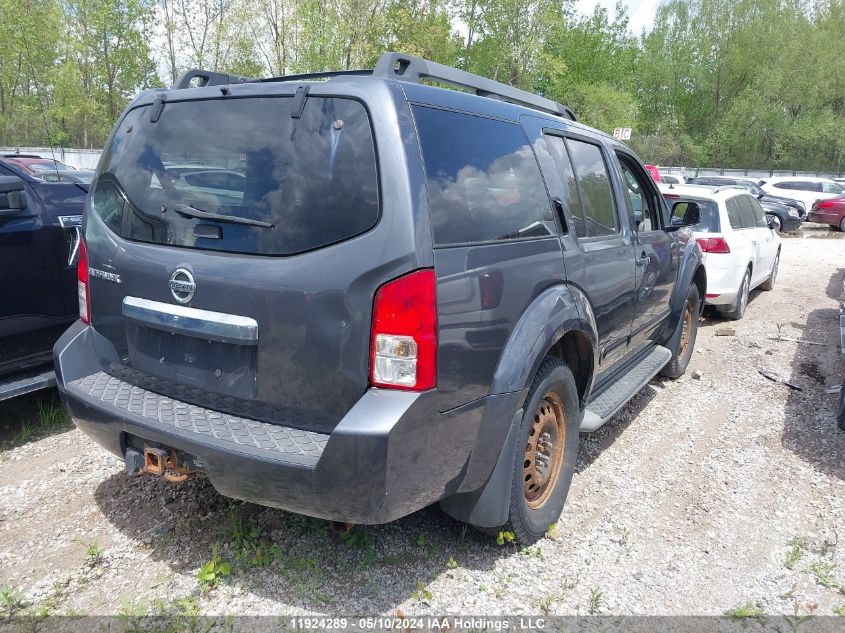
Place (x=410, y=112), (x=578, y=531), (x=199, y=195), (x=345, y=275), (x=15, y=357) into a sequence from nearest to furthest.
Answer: (x=345, y=275)
(x=410, y=112)
(x=199, y=195)
(x=578, y=531)
(x=15, y=357)

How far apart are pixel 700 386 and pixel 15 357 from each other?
537 cm

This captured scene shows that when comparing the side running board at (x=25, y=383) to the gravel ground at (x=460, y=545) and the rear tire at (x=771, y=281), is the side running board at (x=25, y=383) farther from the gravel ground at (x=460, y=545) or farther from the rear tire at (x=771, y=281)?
the rear tire at (x=771, y=281)

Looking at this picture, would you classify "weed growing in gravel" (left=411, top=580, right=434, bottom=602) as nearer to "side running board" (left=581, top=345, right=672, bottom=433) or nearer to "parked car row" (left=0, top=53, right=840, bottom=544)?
"parked car row" (left=0, top=53, right=840, bottom=544)

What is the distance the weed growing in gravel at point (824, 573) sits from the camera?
10.1 ft

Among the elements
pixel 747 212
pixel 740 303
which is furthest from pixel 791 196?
pixel 740 303

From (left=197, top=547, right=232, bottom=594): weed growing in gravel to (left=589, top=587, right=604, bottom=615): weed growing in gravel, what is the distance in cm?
158

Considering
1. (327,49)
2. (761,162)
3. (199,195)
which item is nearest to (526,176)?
(199,195)

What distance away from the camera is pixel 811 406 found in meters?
5.45

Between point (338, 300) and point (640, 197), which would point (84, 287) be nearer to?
point (338, 300)

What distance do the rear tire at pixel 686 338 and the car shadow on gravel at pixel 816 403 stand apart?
866 mm

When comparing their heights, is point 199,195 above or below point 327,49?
below

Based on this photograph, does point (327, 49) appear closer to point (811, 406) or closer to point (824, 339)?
point (824, 339)

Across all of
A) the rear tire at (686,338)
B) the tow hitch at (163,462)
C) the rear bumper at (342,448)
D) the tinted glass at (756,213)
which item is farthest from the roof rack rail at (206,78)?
the tinted glass at (756,213)

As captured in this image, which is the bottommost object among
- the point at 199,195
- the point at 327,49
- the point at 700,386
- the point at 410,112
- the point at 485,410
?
the point at 700,386
